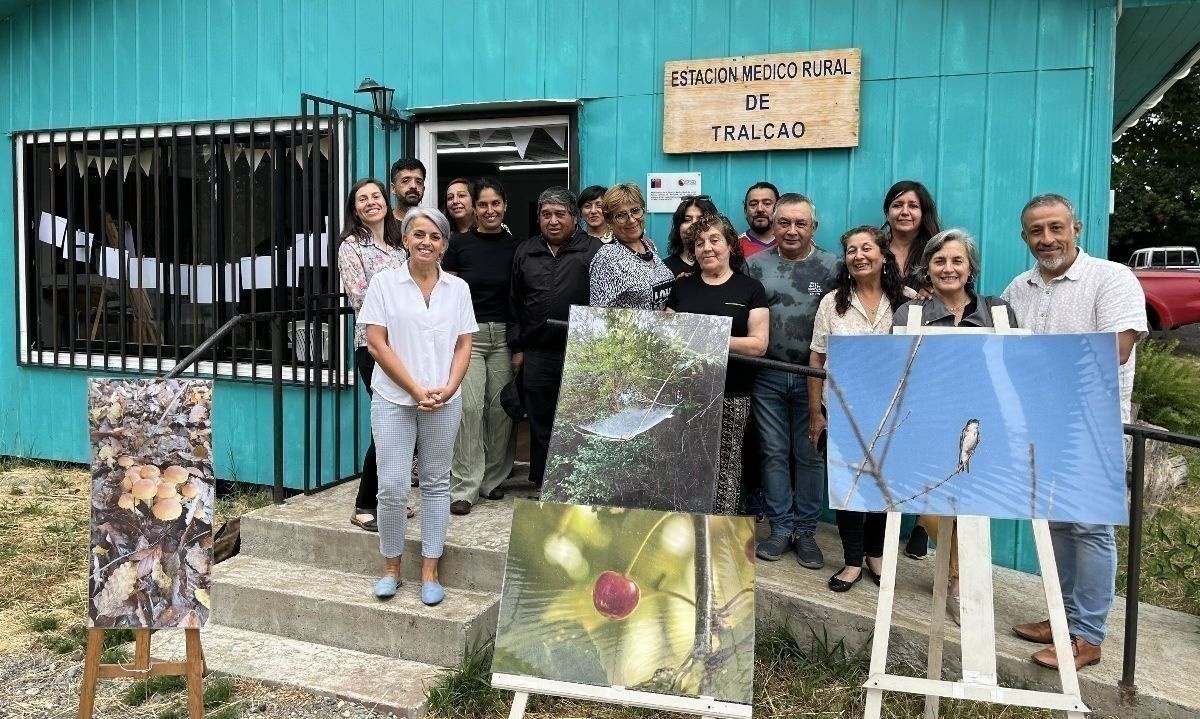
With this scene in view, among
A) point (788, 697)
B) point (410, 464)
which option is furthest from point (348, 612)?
point (788, 697)

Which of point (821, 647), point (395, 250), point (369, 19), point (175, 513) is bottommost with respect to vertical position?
point (821, 647)

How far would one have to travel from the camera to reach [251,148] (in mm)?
5496

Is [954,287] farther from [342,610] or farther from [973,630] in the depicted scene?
[342,610]

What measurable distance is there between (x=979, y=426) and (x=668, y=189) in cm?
255

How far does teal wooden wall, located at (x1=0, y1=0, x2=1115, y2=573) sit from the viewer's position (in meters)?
4.02

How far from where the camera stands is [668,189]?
4.66 m

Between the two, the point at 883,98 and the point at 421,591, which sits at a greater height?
the point at 883,98

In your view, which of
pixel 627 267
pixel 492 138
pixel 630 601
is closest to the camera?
pixel 630 601

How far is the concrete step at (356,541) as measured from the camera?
3.67m

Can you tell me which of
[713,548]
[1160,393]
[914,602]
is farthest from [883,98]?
[1160,393]

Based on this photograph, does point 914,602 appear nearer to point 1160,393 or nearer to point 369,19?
point 369,19

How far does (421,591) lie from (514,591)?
1.06 meters

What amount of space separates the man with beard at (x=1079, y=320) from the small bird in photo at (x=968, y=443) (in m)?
0.72

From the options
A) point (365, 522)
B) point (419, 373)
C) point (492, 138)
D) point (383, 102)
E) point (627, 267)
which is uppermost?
point (383, 102)
